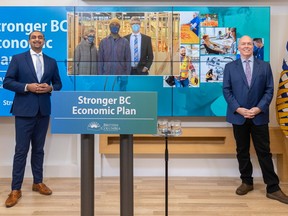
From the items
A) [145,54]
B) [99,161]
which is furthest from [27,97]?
[145,54]

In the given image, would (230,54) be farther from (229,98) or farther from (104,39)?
(104,39)

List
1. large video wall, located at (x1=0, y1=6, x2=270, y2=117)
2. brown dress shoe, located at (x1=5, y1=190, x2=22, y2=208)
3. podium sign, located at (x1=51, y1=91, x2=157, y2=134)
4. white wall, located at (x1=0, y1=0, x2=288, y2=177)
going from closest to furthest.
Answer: podium sign, located at (x1=51, y1=91, x2=157, y2=134), brown dress shoe, located at (x1=5, y1=190, x2=22, y2=208), large video wall, located at (x1=0, y1=6, x2=270, y2=117), white wall, located at (x1=0, y1=0, x2=288, y2=177)

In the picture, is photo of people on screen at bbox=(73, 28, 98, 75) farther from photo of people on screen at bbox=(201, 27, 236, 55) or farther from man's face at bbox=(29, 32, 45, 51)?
photo of people on screen at bbox=(201, 27, 236, 55)

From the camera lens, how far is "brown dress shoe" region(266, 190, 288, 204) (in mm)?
3328

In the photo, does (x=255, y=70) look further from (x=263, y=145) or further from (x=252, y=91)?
(x=263, y=145)

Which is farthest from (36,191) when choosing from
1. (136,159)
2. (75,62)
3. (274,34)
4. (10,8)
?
(274,34)

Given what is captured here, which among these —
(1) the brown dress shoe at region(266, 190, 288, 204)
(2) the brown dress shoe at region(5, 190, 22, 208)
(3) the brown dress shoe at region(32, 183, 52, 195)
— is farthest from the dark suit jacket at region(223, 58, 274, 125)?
(2) the brown dress shoe at region(5, 190, 22, 208)

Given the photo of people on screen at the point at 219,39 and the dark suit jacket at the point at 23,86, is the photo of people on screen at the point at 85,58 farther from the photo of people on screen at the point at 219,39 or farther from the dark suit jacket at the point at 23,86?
the photo of people on screen at the point at 219,39

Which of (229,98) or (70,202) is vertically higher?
(229,98)

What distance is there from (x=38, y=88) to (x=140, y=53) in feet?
4.31

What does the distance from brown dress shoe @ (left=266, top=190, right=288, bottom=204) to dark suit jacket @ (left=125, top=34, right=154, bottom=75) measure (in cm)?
193

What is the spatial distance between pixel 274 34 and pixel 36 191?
331cm

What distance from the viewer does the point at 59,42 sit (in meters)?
4.07

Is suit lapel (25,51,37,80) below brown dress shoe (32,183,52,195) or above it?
above
